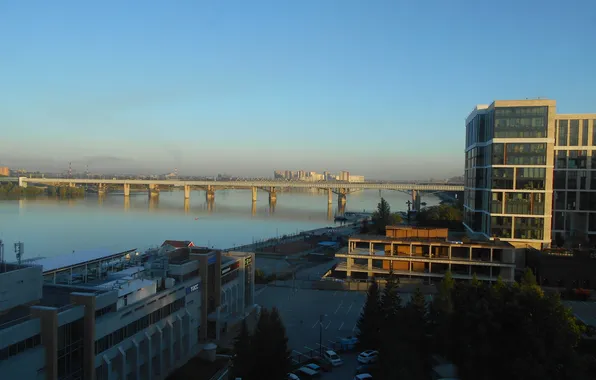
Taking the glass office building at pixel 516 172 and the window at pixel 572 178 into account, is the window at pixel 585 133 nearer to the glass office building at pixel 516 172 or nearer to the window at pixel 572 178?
the window at pixel 572 178

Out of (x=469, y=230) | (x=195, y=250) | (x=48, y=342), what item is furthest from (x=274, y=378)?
(x=469, y=230)

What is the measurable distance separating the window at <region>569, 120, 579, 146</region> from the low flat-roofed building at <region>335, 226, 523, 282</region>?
3270 mm

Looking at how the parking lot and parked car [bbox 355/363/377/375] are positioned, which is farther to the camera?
the parking lot

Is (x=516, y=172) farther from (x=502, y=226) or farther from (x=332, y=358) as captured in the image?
(x=332, y=358)

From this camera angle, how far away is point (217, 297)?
14.9ft

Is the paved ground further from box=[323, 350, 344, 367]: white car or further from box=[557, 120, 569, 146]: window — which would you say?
box=[557, 120, 569, 146]: window

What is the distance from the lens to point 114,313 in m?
3.03

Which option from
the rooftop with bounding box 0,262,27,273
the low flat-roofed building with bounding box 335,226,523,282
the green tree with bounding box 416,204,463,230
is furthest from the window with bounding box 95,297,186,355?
the green tree with bounding box 416,204,463,230

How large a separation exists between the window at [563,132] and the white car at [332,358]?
23.4 ft

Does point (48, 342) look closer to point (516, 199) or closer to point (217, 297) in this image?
point (217, 297)

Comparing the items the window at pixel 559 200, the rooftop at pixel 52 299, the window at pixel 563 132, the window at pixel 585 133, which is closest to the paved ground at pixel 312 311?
the rooftop at pixel 52 299

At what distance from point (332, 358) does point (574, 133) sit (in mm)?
7353

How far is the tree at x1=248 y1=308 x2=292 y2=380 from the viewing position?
3.11 meters

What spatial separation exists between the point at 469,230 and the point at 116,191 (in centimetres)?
3075
